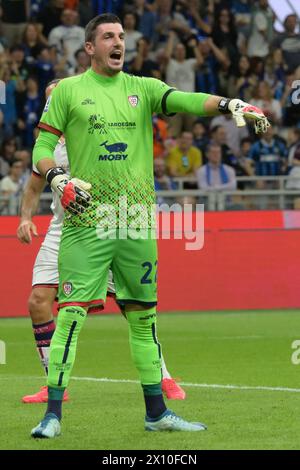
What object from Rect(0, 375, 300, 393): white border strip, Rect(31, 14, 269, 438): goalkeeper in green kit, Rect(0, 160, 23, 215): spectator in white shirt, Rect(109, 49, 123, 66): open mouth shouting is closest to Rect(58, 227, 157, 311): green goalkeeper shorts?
Rect(31, 14, 269, 438): goalkeeper in green kit

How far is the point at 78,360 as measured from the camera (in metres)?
13.4

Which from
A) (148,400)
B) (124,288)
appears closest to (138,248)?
(124,288)

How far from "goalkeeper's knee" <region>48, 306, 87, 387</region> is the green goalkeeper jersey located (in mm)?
585

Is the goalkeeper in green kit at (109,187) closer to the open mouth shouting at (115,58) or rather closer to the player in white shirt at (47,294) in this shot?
the open mouth shouting at (115,58)

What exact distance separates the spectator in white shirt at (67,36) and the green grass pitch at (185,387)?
18.7ft

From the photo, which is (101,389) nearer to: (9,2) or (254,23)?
(9,2)

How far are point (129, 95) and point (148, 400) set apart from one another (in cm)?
197

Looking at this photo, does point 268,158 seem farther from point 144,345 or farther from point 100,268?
point 100,268

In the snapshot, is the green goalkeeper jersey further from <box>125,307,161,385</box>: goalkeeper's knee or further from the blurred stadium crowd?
the blurred stadium crowd


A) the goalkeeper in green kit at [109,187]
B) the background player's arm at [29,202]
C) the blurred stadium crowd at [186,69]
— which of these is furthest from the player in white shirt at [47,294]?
the blurred stadium crowd at [186,69]

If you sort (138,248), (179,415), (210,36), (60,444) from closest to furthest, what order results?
(60,444) < (138,248) < (179,415) < (210,36)

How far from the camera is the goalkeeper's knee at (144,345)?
836 cm

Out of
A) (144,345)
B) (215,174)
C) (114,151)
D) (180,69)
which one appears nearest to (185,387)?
(144,345)

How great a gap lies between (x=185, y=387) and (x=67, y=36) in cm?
1244
